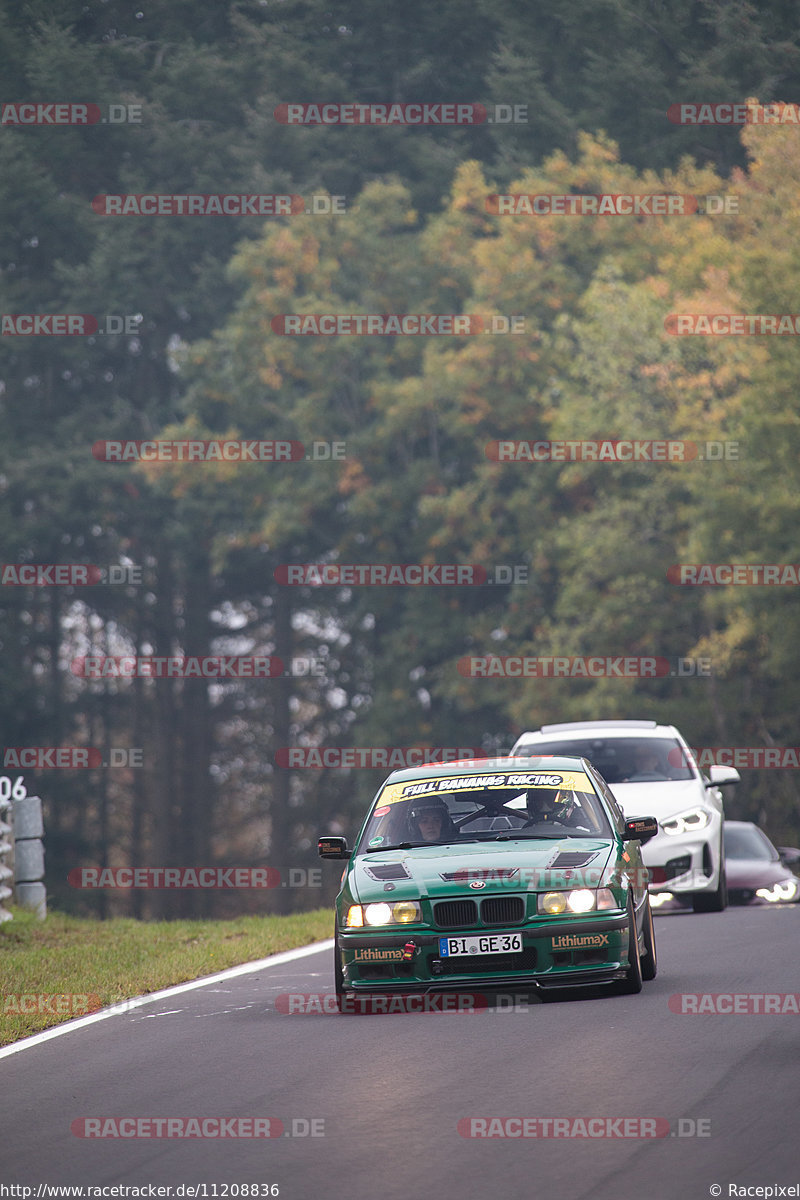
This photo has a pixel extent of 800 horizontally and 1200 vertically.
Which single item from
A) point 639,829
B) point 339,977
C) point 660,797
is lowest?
point 660,797

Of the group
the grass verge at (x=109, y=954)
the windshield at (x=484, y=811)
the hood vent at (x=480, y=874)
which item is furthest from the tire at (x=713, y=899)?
the hood vent at (x=480, y=874)

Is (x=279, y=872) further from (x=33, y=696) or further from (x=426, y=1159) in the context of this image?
(x=426, y=1159)

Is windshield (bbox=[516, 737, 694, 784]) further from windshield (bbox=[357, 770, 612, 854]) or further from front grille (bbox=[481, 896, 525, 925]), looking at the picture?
front grille (bbox=[481, 896, 525, 925])

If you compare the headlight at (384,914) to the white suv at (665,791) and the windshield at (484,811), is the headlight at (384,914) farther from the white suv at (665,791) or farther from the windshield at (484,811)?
the white suv at (665,791)

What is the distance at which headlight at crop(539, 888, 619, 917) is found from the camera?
10.4 metres

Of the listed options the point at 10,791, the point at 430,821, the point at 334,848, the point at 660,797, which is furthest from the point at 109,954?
the point at 660,797

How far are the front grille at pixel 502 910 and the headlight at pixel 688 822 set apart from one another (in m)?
6.57

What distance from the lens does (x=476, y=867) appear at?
1062 centimetres

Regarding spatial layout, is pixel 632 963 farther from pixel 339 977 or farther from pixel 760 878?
pixel 760 878

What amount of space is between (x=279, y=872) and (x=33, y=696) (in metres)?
9.01

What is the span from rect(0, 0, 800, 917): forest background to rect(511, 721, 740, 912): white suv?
19.4 metres

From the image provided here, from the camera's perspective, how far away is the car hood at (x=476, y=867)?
10500 millimetres

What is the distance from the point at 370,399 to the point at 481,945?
41563 millimetres

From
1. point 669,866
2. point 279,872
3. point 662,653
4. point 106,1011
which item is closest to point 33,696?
point 279,872
